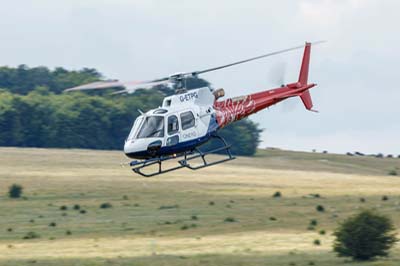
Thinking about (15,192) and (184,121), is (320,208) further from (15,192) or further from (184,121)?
(184,121)

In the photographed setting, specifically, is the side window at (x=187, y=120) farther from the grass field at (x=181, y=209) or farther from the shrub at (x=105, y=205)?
the shrub at (x=105, y=205)

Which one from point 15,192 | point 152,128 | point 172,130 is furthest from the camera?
point 15,192

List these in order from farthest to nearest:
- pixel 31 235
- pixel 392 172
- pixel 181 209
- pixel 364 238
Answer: pixel 392 172 → pixel 181 209 → pixel 31 235 → pixel 364 238

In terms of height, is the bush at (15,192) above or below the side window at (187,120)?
below

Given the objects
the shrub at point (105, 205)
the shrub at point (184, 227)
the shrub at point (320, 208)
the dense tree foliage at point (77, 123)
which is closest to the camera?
the shrub at point (184, 227)

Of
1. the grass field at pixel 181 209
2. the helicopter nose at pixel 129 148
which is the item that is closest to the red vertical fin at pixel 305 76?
the grass field at pixel 181 209

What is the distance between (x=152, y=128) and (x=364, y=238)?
14393 millimetres

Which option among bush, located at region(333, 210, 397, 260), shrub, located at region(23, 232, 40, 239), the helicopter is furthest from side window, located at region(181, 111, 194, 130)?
shrub, located at region(23, 232, 40, 239)

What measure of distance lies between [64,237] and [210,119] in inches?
862

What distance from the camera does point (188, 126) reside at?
55031 millimetres

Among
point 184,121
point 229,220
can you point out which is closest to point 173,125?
point 184,121

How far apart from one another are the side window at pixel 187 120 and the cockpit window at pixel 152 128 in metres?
1.27

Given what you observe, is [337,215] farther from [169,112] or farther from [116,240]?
[169,112]

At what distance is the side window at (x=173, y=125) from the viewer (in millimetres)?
54188
